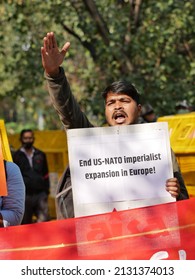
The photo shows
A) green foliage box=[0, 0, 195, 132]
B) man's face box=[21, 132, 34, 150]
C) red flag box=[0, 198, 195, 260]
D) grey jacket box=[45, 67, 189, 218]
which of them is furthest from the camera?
green foliage box=[0, 0, 195, 132]

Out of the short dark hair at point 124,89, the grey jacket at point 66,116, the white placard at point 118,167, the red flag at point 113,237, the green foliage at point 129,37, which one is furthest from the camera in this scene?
the green foliage at point 129,37

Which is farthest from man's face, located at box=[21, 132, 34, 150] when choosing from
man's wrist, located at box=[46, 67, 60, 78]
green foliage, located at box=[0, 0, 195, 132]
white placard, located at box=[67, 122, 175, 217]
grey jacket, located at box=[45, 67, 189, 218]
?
white placard, located at box=[67, 122, 175, 217]

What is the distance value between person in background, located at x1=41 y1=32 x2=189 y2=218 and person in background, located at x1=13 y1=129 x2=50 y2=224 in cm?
719

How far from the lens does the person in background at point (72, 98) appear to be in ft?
14.2

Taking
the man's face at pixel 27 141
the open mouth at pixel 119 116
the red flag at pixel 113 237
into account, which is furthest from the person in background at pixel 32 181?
the red flag at pixel 113 237

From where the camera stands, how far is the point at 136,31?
47.5 ft

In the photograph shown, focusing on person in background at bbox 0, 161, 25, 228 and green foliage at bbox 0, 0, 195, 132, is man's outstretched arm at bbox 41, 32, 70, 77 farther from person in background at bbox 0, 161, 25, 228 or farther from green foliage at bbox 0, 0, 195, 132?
green foliage at bbox 0, 0, 195, 132

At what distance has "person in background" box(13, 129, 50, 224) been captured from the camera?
1164 centimetres

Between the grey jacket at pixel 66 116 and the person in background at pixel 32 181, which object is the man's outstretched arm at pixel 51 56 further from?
the person in background at pixel 32 181

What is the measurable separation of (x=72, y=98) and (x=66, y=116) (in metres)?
0.10

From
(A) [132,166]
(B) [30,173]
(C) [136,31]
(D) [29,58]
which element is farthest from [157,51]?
(A) [132,166]

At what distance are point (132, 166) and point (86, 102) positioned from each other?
11.5 meters

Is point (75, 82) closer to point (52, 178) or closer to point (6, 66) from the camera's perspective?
point (6, 66)

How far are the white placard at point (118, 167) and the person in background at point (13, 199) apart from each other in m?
0.61
